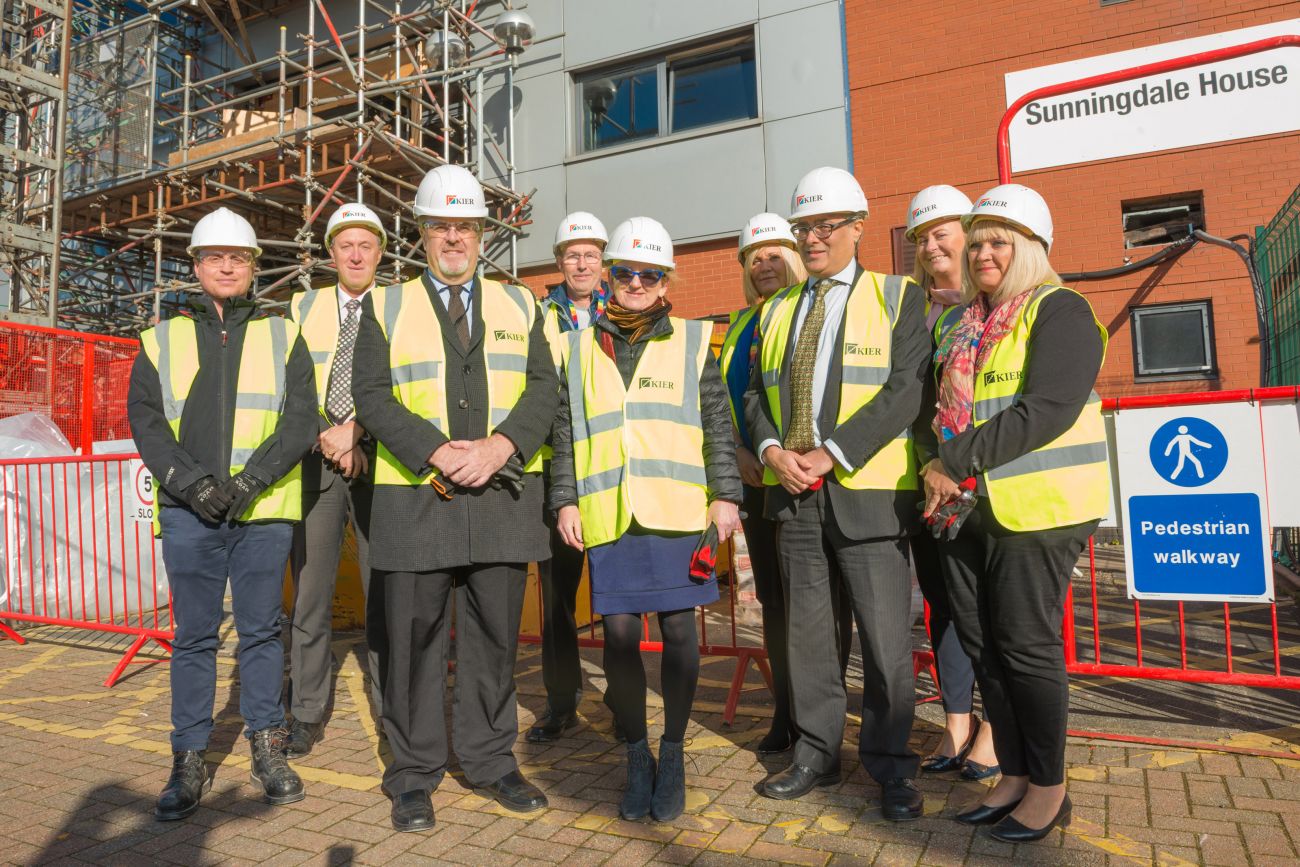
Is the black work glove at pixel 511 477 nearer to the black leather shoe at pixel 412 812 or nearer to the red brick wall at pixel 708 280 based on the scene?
the black leather shoe at pixel 412 812

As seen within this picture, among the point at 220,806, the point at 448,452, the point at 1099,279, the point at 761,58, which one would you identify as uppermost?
the point at 761,58

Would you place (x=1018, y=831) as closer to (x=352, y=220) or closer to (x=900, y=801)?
(x=900, y=801)

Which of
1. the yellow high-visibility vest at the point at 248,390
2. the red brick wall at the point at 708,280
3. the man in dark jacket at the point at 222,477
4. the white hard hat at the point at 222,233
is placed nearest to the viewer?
the man in dark jacket at the point at 222,477

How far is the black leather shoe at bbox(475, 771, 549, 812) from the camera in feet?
10.3

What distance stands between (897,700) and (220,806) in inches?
101

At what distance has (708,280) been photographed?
11508 mm

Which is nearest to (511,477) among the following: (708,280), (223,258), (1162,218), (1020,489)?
(223,258)

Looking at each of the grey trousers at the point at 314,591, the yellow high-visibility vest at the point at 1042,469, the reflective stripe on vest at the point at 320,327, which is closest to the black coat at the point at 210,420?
the reflective stripe on vest at the point at 320,327

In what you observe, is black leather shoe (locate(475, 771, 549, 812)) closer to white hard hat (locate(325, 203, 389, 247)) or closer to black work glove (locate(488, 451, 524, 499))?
black work glove (locate(488, 451, 524, 499))

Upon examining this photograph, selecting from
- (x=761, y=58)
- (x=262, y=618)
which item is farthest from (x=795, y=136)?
(x=262, y=618)

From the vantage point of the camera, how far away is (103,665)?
5867mm

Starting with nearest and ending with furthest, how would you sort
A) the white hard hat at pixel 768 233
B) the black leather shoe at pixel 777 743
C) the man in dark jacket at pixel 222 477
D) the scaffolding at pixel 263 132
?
the man in dark jacket at pixel 222 477
the black leather shoe at pixel 777 743
the white hard hat at pixel 768 233
the scaffolding at pixel 263 132

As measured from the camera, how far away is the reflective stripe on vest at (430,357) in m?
3.20

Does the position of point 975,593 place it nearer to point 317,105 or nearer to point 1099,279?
point 1099,279
